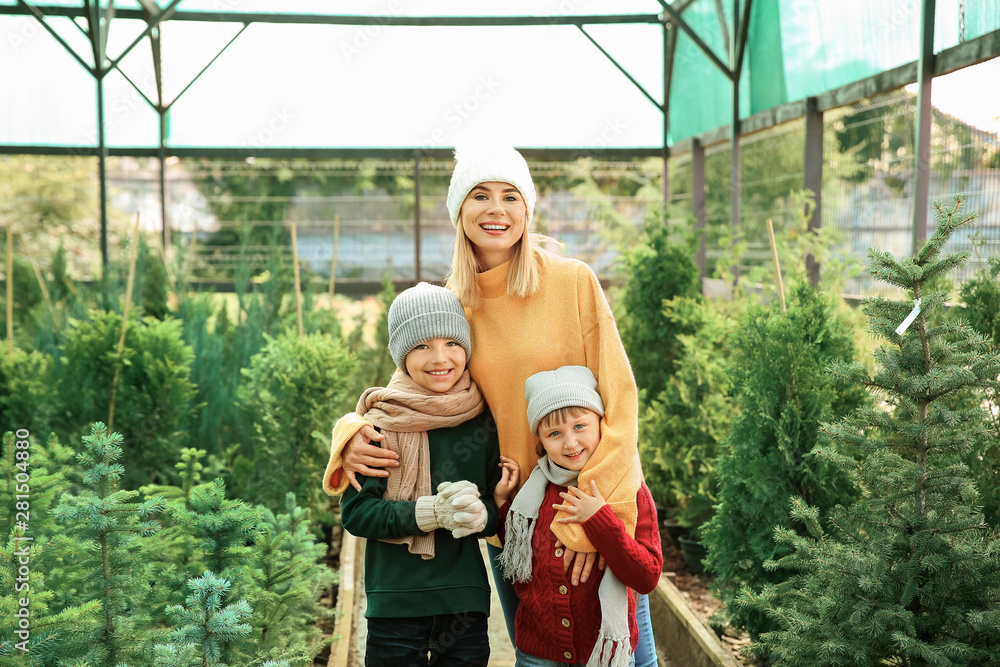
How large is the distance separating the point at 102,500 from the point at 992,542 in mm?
2236

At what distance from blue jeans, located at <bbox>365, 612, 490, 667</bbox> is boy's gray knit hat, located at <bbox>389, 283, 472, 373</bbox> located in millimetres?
639

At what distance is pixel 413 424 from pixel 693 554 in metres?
2.70

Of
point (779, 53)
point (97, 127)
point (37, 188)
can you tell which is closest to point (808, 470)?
point (779, 53)

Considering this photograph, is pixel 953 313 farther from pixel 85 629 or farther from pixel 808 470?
pixel 85 629

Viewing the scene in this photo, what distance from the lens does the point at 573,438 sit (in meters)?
1.81

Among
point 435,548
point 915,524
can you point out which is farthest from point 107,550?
point 915,524

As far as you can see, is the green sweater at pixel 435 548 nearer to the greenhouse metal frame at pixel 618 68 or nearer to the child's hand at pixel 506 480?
the child's hand at pixel 506 480

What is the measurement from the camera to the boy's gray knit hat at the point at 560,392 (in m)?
1.78

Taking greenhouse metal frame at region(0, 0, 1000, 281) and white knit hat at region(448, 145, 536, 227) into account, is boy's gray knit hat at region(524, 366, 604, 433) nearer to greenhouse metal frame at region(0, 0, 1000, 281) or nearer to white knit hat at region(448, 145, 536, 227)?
white knit hat at region(448, 145, 536, 227)

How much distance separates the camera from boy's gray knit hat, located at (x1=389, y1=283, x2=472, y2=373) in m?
1.86

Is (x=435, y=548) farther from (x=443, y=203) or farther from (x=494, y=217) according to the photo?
(x=443, y=203)

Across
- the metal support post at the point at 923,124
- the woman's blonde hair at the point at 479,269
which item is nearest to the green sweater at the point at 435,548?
the woman's blonde hair at the point at 479,269

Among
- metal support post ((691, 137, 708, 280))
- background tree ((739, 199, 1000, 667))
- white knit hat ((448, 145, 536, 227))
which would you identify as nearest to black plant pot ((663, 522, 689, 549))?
background tree ((739, 199, 1000, 667))

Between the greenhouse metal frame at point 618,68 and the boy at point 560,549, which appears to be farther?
the greenhouse metal frame at point 618,68
